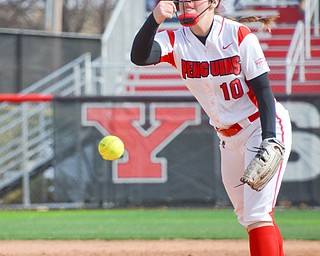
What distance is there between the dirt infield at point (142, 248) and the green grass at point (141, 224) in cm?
33

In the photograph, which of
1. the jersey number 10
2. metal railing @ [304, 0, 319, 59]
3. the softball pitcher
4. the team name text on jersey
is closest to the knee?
the softball pitcher

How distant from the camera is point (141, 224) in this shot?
9844 millimetres

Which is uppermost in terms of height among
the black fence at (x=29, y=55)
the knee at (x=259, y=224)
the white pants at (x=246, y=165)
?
the black fence at (x=29, y=55)

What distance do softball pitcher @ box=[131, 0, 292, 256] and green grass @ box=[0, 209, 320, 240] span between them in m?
3.90

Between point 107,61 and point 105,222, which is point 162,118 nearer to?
point 105,222

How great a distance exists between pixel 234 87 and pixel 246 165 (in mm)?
465

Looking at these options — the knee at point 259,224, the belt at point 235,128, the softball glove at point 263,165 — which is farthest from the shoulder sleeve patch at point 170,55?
the knee at point 259,224

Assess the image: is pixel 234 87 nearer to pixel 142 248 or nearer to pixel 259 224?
pixel 259 224

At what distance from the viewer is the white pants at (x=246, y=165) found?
4.75 meters

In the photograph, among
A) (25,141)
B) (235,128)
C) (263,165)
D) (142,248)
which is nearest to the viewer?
(263,165)

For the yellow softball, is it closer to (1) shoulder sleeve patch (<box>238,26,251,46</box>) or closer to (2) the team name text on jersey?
(2) the team name text on jersey

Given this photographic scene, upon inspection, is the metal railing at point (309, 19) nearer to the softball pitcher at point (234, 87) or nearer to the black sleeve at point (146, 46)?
the softball pitcher at point (234, 87)

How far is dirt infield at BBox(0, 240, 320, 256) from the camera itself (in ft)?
24.7

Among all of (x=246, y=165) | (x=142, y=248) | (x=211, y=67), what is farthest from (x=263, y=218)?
Result: (x=142, y=248)
